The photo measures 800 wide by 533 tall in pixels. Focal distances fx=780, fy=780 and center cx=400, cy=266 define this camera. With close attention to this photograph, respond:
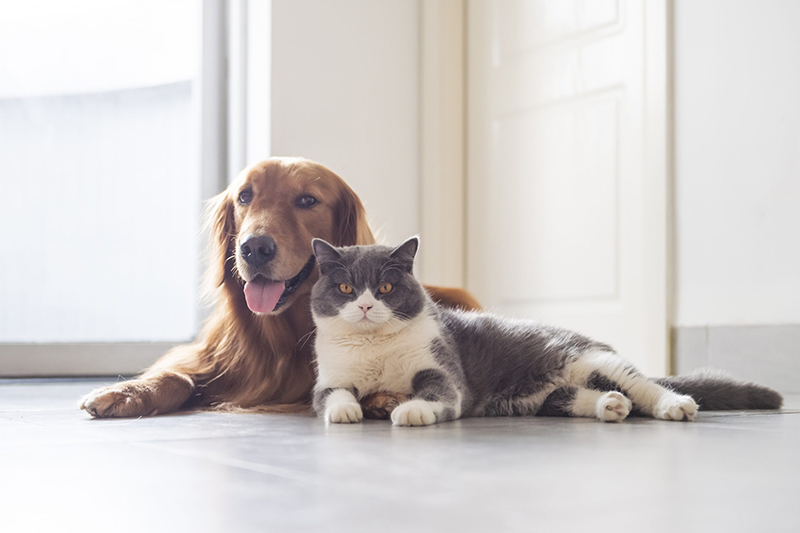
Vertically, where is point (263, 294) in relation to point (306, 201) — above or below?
below

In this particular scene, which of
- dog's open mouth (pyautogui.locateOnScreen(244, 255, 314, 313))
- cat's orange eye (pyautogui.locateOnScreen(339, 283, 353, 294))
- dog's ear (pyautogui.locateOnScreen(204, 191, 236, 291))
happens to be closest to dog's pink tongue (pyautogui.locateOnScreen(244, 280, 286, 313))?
dog's open mouth (pyautogui.locateOnScreen(244, 255, 314, 313))

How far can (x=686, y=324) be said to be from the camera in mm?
2516

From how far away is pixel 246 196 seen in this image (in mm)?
1754

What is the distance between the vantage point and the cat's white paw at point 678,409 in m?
1.37

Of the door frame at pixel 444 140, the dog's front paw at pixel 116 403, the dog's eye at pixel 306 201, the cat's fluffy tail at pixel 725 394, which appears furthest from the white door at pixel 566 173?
the dog's front paw at pixel 116 403

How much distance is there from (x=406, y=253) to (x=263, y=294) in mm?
341

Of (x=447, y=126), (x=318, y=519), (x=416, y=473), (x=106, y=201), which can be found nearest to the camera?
(x=318, y=519)

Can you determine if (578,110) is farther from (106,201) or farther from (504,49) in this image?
(106,201)

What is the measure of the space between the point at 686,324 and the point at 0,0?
9.23 feet

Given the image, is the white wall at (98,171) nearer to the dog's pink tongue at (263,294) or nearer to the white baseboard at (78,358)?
the white baseboard at (78,358)

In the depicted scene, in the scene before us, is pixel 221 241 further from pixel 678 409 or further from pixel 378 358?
pixel 678 409

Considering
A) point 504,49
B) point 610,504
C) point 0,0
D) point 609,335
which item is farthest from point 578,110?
point 610,504

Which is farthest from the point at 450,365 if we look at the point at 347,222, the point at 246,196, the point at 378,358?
the point at 246,196

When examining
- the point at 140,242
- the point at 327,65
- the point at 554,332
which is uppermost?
the point at 327,65
